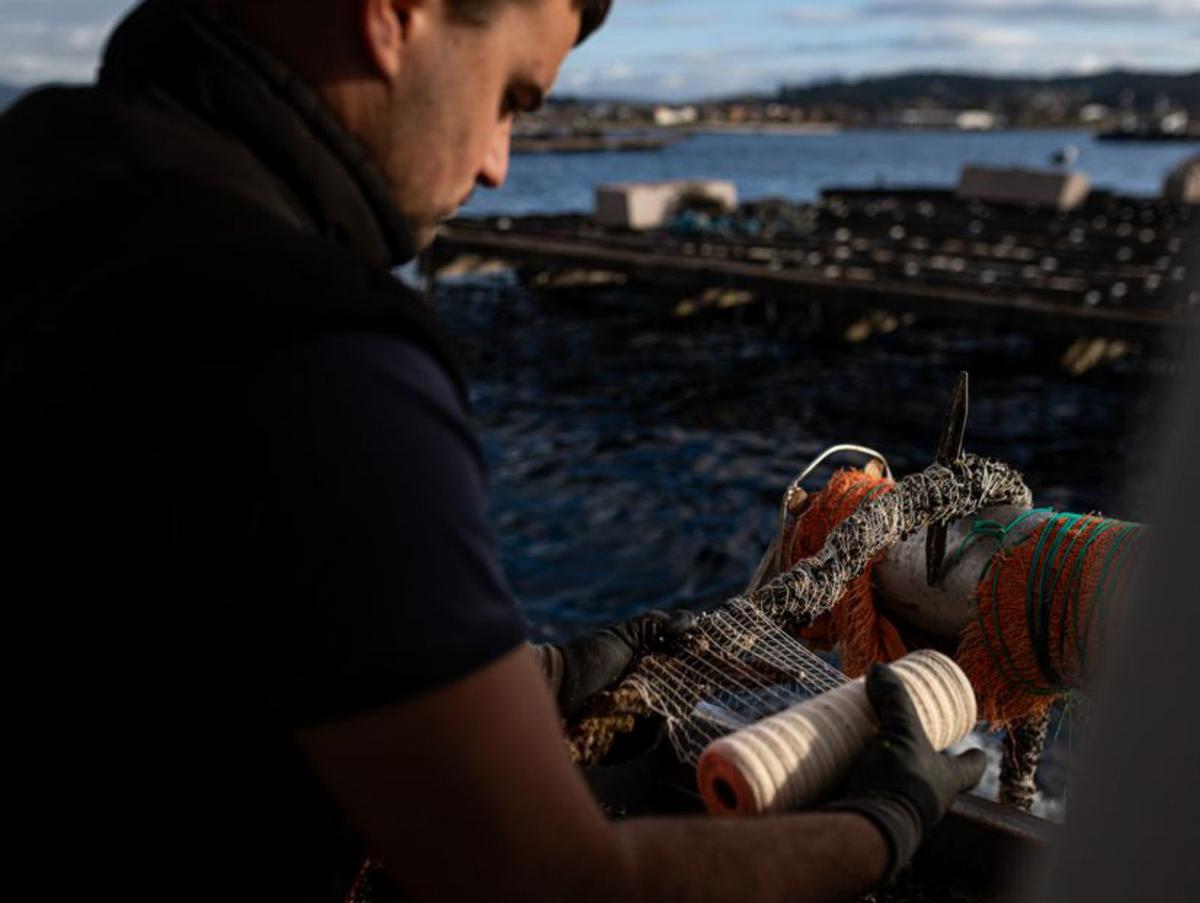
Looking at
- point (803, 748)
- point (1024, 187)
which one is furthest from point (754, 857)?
point (1024, 187)

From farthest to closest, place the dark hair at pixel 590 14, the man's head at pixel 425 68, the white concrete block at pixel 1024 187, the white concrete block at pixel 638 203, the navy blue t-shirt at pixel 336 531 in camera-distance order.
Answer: the white concrete block at pixel 1024 187 < the white concrete block at pixel 638 203 < the dark hair at pixel 590 14 < the man's head at pixel 425 68 < the navy blue t-shirt at pixel 336 531

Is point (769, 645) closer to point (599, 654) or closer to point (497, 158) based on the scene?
point (599, 654)

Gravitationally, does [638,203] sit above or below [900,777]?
below

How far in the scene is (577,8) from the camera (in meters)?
1.76

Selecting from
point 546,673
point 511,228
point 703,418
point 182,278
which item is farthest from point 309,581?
point 511,228

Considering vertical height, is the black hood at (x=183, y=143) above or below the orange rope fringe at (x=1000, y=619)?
above

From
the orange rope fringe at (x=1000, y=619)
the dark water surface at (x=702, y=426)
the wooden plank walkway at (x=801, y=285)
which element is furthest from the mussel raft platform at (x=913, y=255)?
the orange rope fringe at (x=1000, y=619)

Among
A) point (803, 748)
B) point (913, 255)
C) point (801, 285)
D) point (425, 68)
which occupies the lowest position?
point (801, 285)

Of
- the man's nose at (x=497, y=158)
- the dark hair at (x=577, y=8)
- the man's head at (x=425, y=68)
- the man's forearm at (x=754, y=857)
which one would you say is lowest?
the man's forearm at (x=754, y=857)

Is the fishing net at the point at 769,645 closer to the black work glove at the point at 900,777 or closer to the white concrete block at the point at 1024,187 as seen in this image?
the black work glove at the point at 900,777

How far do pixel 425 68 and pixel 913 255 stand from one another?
1219 inches

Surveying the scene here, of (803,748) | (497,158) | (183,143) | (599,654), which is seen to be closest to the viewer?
(183,143)

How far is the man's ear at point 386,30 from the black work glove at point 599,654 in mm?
2284

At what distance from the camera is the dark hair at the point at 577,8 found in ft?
5.20
